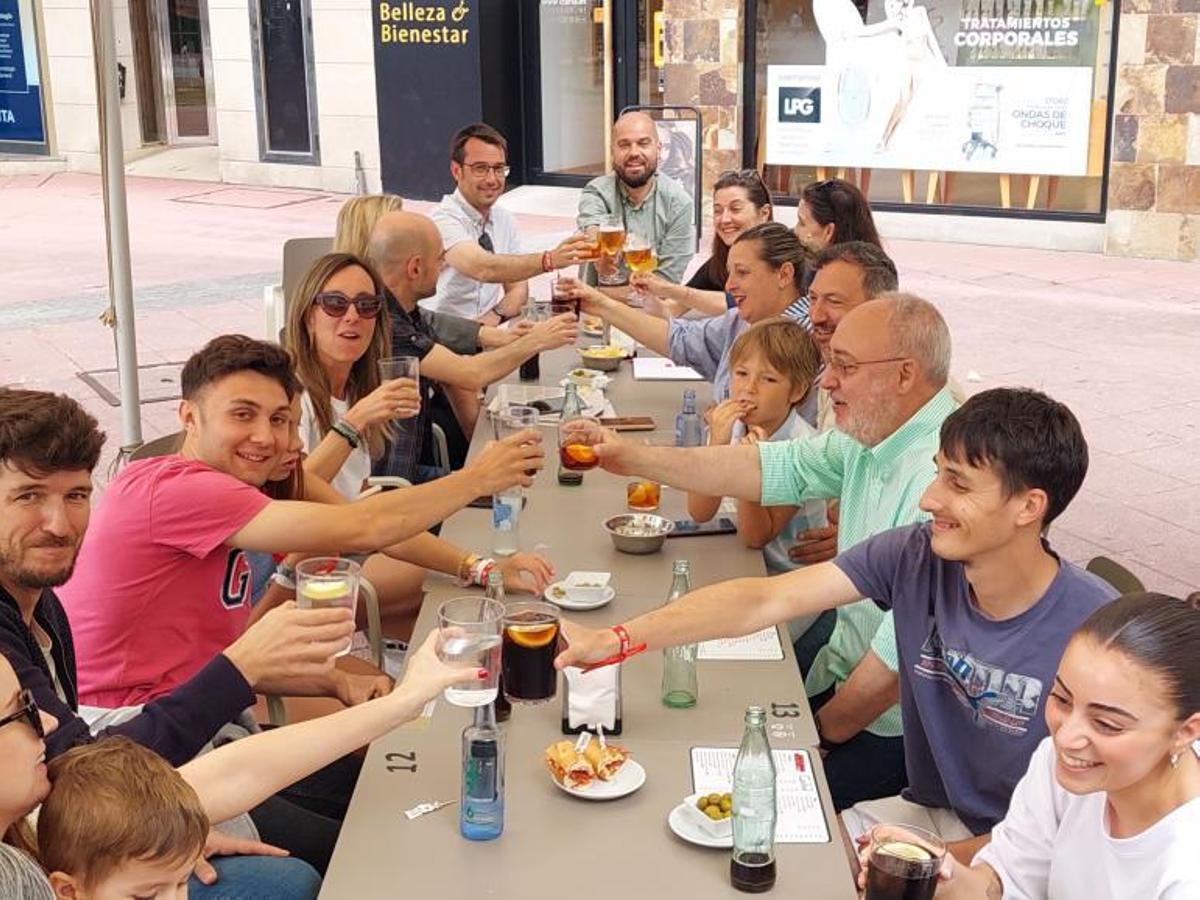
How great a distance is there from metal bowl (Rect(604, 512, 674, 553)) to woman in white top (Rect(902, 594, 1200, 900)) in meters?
1.78

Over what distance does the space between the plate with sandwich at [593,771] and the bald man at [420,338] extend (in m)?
2.73

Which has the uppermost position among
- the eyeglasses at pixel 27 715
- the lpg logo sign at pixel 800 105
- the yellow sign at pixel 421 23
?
the yellow sign at pixel 421 23

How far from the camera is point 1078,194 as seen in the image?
42.6ft

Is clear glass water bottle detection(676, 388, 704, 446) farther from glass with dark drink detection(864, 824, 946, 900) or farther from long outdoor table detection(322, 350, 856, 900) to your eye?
glass with dark drink detection(864, 824, 946, 900)

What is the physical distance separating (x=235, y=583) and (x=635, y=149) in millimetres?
4874

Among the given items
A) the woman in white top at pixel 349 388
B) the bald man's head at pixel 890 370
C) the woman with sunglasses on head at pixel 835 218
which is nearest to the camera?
the bald man's head at pixel 890 370

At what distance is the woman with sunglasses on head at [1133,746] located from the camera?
2.15 metres

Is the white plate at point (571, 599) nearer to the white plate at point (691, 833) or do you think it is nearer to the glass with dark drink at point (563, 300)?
the white plate at point (691, 833)

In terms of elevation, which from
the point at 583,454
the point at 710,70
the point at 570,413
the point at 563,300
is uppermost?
the point at 710,70

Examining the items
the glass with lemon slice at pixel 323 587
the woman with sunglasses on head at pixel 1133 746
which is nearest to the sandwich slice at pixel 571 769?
the glass with lemon slice at pixel 323 587

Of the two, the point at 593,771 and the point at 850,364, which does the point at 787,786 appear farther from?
the point at 850,364

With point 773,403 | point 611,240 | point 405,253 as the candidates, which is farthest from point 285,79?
point 773,403

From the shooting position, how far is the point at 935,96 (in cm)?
1335

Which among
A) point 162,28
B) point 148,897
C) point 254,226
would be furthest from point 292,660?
point 162,28
